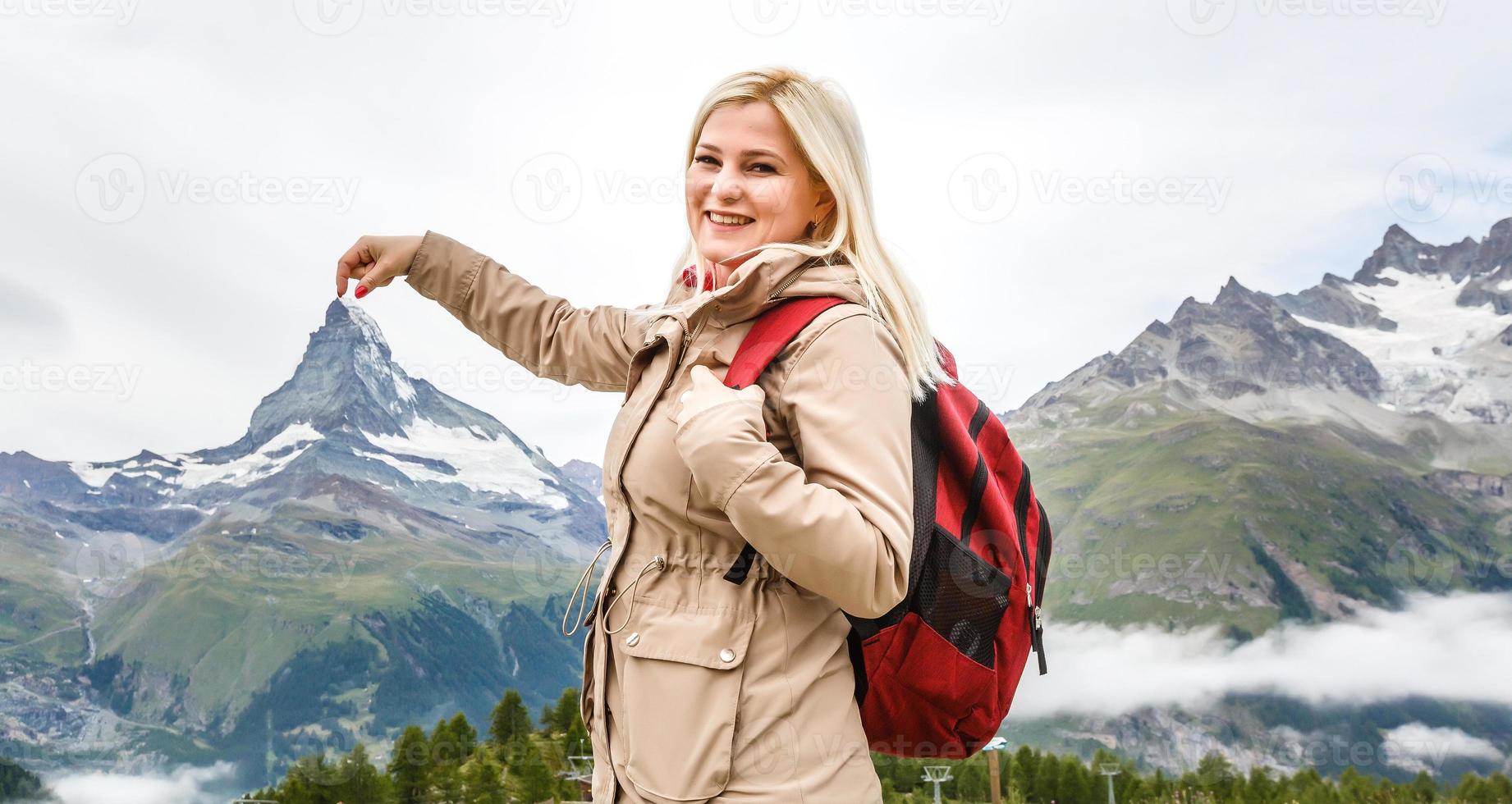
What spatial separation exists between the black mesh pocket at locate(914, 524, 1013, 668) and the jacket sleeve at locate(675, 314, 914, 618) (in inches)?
6.6

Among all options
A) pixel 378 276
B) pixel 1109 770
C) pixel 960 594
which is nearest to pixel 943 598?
pixel 960 594

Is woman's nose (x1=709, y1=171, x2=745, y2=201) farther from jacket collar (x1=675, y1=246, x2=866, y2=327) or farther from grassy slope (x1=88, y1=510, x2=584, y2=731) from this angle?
grassy slope (x1=88, y1=510, x2=584, y2=731)

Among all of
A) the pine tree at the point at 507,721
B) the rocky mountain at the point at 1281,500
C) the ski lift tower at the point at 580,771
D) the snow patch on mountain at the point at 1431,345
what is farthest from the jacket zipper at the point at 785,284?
the snow patch on mountain at the point at 1431,345

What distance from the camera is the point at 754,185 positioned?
7.73 ft

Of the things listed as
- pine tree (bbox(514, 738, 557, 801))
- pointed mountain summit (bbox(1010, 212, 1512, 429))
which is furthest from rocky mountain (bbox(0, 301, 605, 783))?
pointed mountain summit (bbox(1010, 212, 1512, 429))

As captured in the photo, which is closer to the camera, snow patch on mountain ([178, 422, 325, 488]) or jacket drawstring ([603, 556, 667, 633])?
jacket drawstring ([603, 556, 667, 633])

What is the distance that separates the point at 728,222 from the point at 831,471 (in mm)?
750

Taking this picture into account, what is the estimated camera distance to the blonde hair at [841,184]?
2.21 m

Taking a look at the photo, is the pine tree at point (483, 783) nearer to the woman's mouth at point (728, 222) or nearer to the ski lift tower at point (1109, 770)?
the ski lift tower at point (1109, 770)

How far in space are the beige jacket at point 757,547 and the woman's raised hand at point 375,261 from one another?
3.49ft

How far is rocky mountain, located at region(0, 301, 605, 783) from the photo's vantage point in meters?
58.8

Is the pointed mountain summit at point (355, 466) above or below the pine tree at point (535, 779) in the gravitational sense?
above

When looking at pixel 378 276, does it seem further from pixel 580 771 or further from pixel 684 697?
pixel 580 771

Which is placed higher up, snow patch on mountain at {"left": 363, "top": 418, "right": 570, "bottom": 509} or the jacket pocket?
snow patch on mountain at {"left": 363, "top": 418, "right": 570, "bottom": 509}
